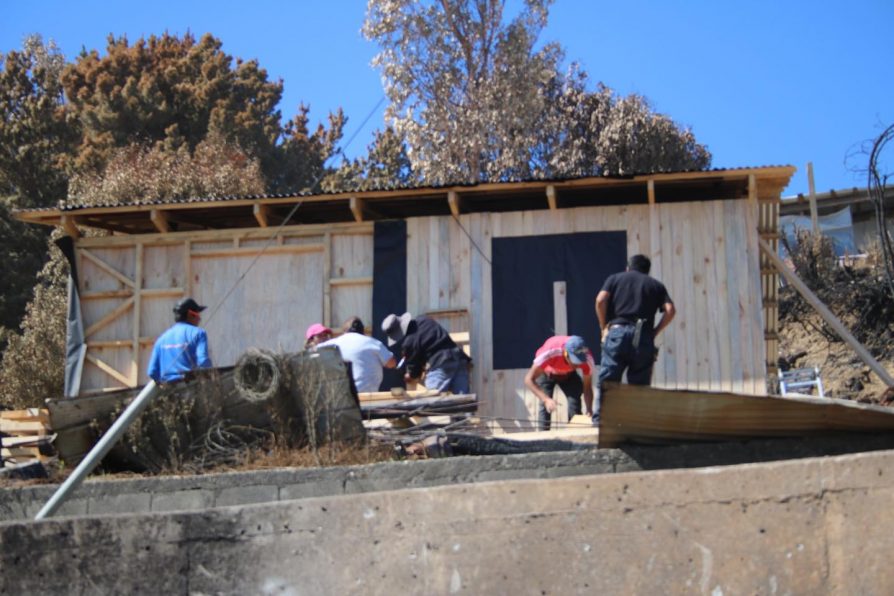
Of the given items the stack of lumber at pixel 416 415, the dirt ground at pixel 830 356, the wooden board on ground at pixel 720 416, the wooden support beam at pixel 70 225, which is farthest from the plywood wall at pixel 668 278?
the wooden board on ground at pixel 720 416

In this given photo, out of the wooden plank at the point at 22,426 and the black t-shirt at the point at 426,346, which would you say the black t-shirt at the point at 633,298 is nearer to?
the black t-shirt at the point at 426,346

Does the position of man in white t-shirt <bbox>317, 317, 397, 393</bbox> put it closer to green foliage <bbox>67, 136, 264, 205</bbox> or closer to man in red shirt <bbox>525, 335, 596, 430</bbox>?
man in red shirt <bbox>525, 335, 596, 430</bbox>

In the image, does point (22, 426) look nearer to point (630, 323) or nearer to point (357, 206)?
point (357, 206)

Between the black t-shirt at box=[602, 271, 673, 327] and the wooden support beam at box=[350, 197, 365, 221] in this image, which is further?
the wooden support beam at box=[350, 197, 365, 221]

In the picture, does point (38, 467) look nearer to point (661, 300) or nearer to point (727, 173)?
point (661, 300)

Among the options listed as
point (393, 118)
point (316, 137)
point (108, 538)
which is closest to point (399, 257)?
point (108, 538)

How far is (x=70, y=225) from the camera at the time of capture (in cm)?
1426

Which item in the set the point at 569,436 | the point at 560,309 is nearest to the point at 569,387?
the point at 560,309

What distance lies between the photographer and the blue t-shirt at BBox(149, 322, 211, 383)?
9738 mm

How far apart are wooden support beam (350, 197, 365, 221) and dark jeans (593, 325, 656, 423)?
4.47 meters

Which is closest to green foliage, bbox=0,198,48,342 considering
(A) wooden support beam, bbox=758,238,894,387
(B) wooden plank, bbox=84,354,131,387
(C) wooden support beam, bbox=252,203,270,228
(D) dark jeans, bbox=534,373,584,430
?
(B) wooden plank, bbox=84,354,131,387

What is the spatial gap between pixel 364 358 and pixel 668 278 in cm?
382

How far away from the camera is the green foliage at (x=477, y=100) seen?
2611cm

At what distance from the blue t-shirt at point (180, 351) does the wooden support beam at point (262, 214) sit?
3.71 m
